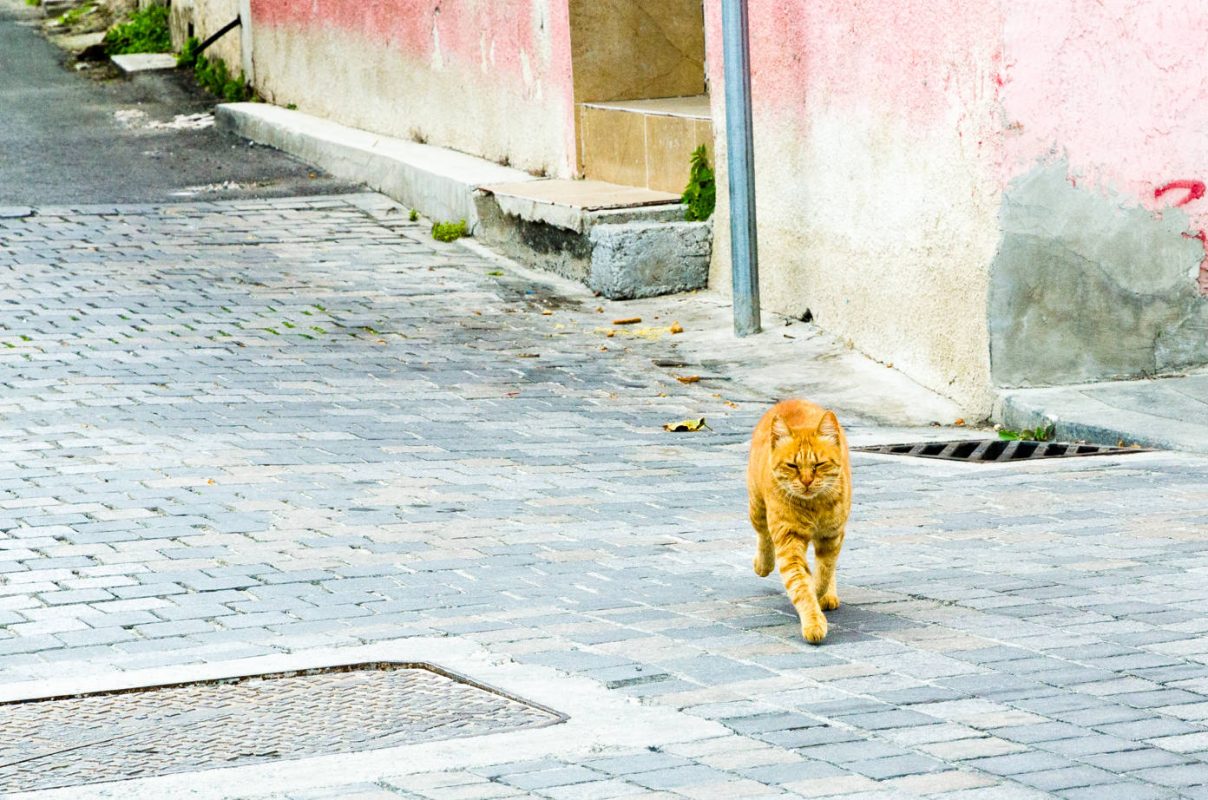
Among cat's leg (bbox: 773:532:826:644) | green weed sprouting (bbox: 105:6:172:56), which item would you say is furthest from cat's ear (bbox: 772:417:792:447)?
green weed sprouting (bbox: 105:6:172:56)

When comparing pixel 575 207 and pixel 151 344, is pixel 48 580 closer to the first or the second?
pixel 151 344

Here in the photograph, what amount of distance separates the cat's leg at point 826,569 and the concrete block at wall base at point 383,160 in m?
8.41

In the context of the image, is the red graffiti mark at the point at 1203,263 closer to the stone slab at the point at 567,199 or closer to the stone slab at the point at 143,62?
the stone slab at the point at 567,199

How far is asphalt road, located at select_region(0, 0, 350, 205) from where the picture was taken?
49.4 feet

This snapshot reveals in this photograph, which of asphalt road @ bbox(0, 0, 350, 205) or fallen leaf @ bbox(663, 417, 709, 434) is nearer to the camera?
fallen leaf @ bbox(663, 417, 709, 434)

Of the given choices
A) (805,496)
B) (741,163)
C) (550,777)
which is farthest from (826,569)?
(741,163)

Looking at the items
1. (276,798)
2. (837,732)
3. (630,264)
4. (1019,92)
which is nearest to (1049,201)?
(1019,92)

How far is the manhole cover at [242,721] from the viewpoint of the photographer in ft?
13.5

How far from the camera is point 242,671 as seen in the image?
478 cm

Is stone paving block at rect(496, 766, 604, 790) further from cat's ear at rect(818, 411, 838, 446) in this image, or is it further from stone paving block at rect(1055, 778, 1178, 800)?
cat's ear at rect(818, 411, 838, 446)

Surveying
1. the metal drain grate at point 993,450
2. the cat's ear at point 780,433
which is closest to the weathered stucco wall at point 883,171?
the metal drain grate at point 993,450

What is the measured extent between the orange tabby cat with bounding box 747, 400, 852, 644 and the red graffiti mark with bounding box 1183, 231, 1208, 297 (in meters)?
3.99

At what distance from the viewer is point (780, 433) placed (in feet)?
16.7

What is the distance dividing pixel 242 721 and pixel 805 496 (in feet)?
5.51
